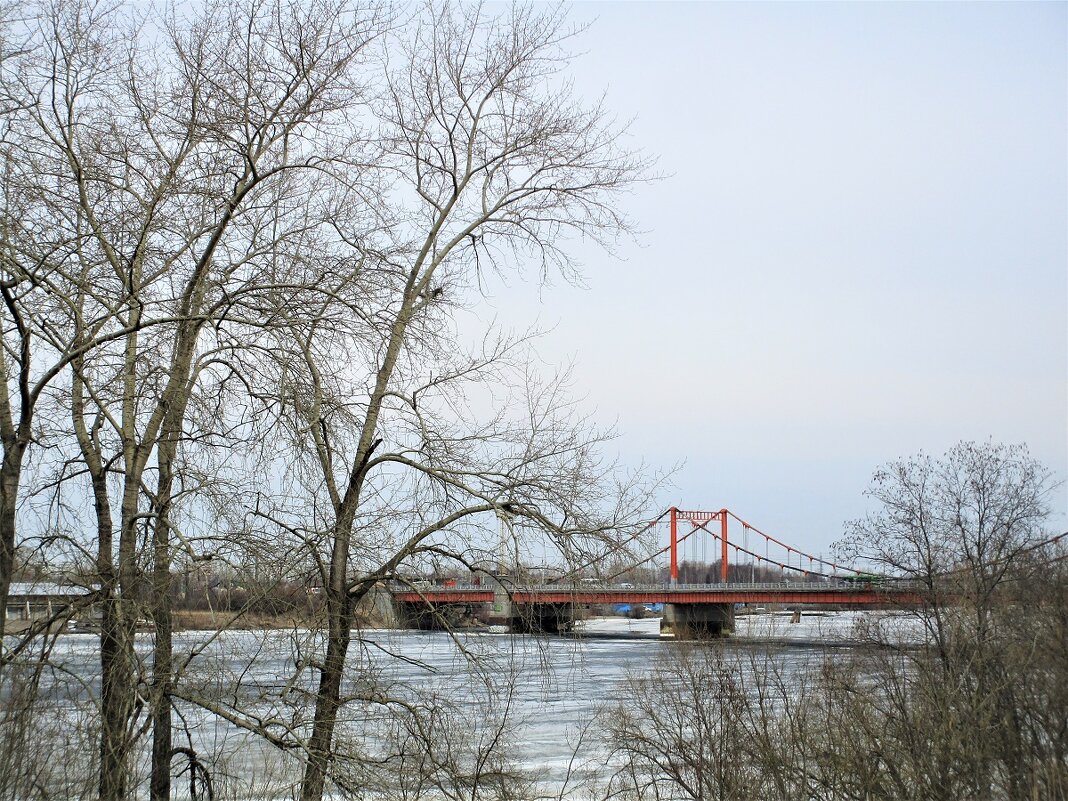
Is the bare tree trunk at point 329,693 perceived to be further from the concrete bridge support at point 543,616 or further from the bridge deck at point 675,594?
the concrete bridge support at point 543,616

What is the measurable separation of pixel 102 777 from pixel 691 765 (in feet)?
25.5

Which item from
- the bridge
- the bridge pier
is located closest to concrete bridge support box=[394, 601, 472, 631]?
the bridge

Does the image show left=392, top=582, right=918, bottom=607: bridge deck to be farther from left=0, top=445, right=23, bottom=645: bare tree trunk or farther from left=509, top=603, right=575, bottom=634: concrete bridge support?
left=0, top=445, right=23, bottom=645: bare tree trunk

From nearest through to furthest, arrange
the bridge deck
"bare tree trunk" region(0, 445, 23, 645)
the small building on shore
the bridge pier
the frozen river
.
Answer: "bare tree trunk" region(0, 445, 23, 645) → the small building on shore → the frozen river → the bridge deck → the bridge pier

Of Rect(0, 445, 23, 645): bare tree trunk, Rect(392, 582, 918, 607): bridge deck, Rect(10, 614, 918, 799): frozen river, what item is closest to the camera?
Rect(0, 445, 23, 645): bare tree trunk

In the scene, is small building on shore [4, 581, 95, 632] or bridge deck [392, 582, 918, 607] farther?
bridge deck [392, 582, 918, 607]

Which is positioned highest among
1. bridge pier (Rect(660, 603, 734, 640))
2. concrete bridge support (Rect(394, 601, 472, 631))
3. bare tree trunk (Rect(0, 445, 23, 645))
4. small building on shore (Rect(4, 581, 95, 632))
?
bare tree trunk (Rect(0, 445, 23, 645))

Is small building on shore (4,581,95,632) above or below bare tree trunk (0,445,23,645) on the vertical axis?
below

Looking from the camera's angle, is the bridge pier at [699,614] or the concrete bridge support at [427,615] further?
the bridge pier at [699,614]

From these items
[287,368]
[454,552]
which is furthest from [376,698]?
[287,368]

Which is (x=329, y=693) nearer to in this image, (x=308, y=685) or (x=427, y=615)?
(x=308, y=685)

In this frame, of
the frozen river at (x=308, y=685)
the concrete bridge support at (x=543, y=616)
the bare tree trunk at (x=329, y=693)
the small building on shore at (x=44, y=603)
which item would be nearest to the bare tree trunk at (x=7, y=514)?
the small building on shore at (x=44, y=603)

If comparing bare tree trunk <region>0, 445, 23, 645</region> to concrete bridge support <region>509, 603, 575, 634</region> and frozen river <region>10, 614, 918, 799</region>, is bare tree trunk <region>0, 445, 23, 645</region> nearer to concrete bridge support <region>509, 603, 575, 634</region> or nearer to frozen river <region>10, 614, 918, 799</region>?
frozen river <region>10, 614, 918, 799</region>

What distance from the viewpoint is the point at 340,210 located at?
1034 cm
